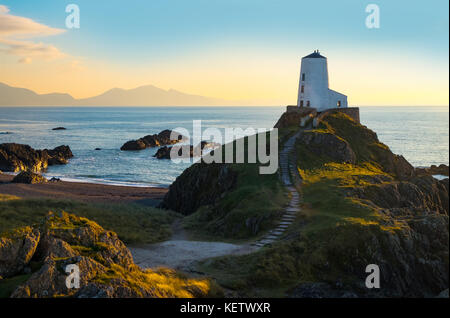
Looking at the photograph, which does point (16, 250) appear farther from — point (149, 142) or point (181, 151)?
point (149, 142)

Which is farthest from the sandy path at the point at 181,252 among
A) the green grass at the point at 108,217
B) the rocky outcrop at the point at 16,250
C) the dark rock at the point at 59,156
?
the dark rock at the point at 59,156

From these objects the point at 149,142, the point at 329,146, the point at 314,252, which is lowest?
the point at 314,252

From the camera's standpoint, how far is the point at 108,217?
30266 millimetres

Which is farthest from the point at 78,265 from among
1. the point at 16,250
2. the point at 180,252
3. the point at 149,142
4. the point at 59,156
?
the point at 149,142

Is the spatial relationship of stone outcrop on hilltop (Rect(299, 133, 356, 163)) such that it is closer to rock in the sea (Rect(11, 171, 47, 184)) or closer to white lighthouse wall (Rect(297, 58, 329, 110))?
white lighthouse wall (Rect(297, 58, 329, 110))

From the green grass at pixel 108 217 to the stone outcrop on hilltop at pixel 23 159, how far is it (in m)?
49.1

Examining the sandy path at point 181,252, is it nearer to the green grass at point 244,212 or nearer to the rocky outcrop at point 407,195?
the green grass at point 244,212

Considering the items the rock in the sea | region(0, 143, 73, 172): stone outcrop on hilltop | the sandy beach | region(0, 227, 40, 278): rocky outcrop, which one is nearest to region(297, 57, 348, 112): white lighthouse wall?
the sandy beach

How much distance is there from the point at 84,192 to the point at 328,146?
30345mm

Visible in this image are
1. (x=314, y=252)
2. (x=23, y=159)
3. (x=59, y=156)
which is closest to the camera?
(x=314, y=252)

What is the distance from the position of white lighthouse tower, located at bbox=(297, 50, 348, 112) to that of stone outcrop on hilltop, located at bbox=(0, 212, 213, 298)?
43771 mm

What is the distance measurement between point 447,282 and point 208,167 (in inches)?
942

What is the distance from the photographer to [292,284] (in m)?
17.9

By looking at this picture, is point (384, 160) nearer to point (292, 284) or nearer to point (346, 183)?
point (346, 183)
